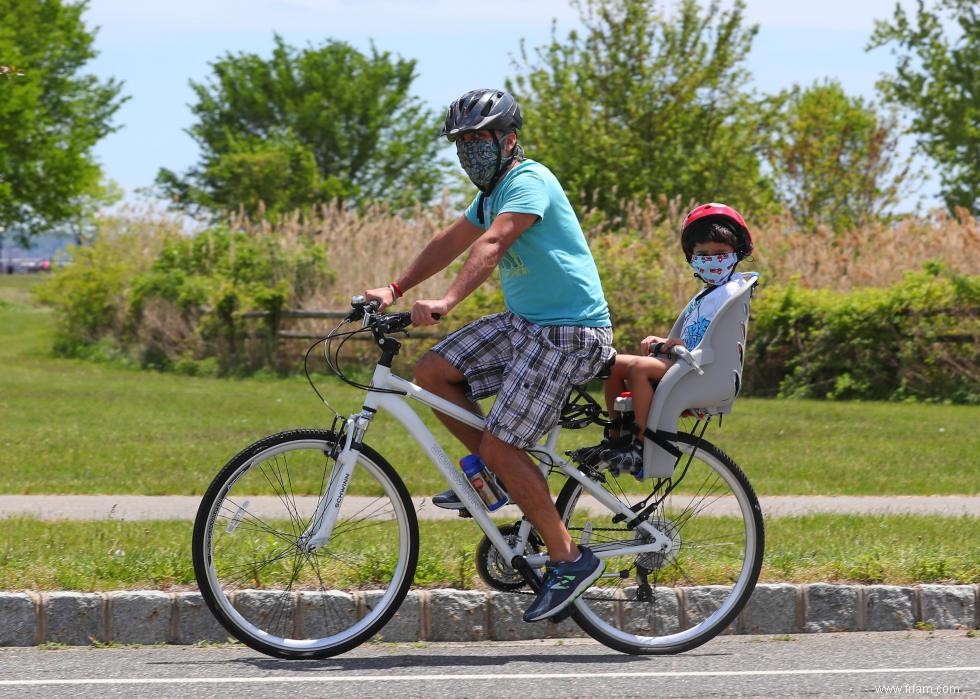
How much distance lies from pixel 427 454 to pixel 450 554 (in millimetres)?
1048

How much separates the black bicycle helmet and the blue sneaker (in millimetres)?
1637

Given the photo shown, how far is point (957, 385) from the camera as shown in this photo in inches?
693

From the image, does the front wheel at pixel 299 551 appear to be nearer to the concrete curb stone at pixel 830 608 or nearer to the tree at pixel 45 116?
the concrete curb stone at pixel 830 608

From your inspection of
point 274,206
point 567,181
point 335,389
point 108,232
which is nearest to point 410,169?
point 274,206

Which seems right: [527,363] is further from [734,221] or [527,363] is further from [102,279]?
[102,279]

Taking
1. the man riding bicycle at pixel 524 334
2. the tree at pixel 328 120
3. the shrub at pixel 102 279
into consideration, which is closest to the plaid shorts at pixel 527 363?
the man riding bicycle at pixel 524 334

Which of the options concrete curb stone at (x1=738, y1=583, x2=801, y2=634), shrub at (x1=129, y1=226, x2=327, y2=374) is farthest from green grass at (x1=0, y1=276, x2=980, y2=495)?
concrete curb stone at (x1=738, y1=583, x2=801, y2=634)

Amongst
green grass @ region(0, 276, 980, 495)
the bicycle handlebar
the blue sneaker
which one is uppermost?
the bicycle handlebar

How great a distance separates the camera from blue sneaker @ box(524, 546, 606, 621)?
18.7ft

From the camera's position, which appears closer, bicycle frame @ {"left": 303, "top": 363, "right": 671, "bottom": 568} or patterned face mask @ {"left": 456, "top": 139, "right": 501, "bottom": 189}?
patterned face mask @ {"left": 456, "top": 139, "right": 501, "bottom": 189}

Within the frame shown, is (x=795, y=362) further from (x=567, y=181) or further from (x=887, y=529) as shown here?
(x=567, y=181)

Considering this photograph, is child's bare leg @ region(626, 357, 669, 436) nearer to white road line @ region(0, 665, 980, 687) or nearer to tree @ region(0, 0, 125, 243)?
white road line @ region(0, 665, 980, 687)

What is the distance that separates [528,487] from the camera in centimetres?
569

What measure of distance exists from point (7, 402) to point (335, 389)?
13.2 feet
